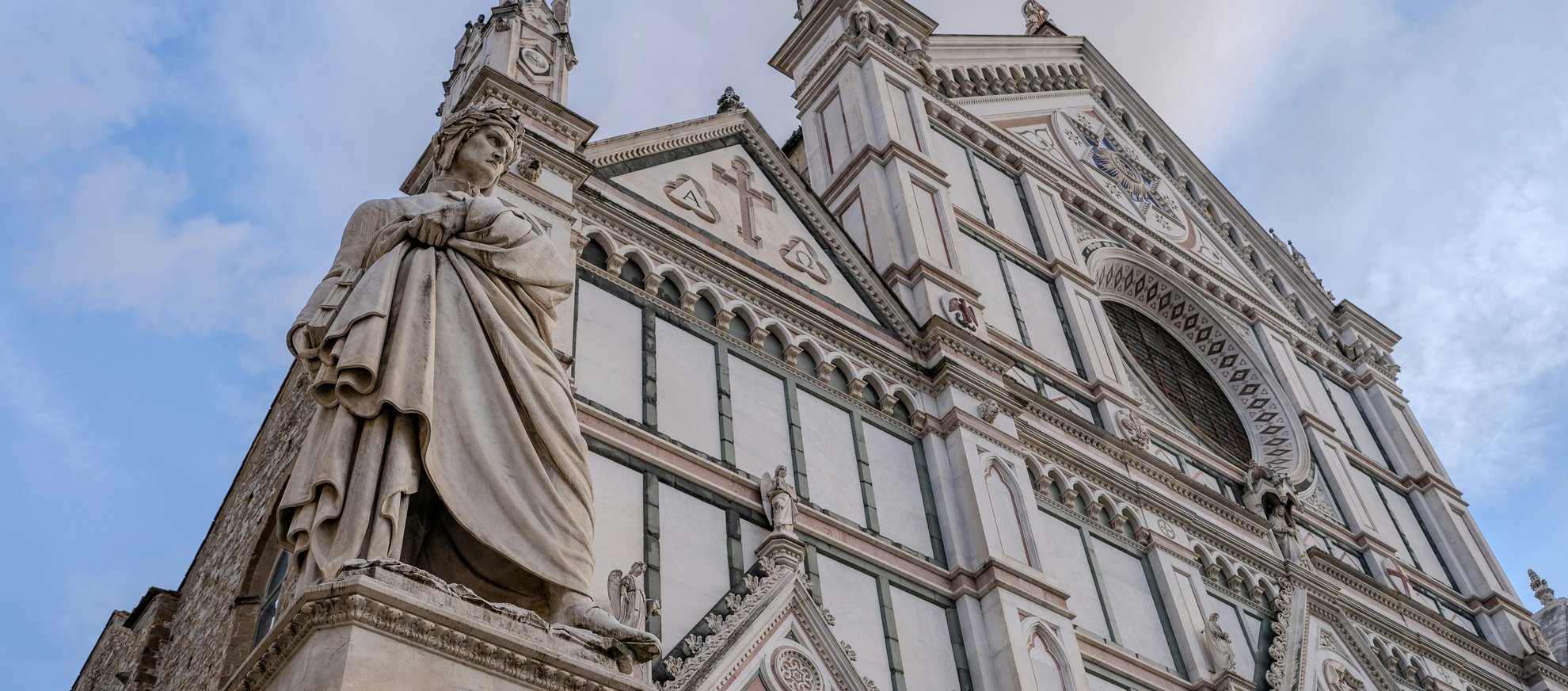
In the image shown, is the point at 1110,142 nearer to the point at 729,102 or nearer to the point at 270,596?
the point at 729,102

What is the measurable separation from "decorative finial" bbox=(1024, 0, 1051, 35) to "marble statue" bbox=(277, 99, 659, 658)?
19.5 meters

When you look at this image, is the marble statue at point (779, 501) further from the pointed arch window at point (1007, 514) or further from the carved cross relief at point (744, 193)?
the carved cross relief at point (744, 193)

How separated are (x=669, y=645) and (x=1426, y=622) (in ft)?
35.7

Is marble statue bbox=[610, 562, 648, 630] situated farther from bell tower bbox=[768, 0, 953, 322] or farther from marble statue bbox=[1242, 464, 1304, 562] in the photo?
marble statue bbox=[1242, 464, 1304, 562]

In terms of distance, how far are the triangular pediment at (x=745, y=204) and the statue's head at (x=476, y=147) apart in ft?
18.9

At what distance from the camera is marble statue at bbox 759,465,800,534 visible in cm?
948

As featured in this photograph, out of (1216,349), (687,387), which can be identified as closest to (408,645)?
(687,387)

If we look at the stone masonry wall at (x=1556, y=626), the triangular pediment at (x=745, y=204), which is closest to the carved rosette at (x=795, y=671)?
the triangular pediment at (x=745, y=204)

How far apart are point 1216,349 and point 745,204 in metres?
8.76

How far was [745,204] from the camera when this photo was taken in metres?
12.5

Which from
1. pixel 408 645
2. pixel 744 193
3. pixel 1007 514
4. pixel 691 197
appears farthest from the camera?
pixel 744 193

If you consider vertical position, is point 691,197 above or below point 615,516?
above

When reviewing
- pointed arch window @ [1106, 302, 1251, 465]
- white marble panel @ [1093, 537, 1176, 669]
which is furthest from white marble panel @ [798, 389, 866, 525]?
pointed arch window @ [1106, 302, 1251, 465]

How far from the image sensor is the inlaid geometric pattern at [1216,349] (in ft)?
59.3
